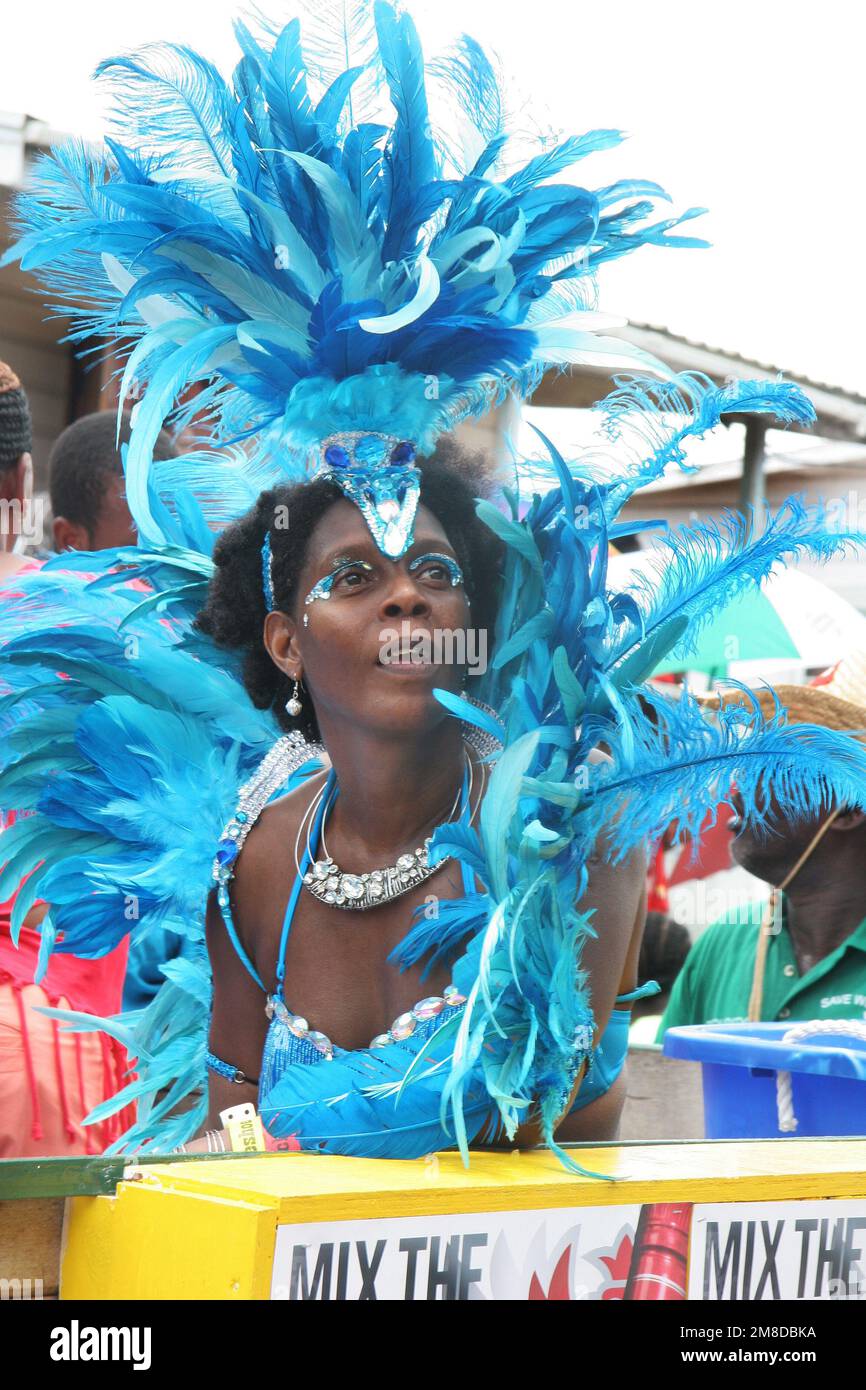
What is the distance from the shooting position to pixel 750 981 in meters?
3.75

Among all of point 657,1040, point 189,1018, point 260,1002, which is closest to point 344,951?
point 260,1002

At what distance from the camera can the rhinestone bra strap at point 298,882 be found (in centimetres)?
203

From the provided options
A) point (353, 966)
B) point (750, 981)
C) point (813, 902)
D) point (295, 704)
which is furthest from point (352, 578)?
point (750, 981)

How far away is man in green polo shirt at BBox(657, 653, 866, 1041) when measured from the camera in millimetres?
3338

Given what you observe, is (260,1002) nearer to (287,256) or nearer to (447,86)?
(287,256)

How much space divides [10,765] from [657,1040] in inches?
93.3

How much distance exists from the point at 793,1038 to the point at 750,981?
3.60 ft

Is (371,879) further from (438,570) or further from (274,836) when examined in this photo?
(438,570)

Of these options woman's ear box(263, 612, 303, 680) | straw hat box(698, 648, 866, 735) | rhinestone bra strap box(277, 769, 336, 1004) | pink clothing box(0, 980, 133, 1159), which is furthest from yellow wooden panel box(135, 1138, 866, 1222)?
straw hat box(698, 648, 866, 735)

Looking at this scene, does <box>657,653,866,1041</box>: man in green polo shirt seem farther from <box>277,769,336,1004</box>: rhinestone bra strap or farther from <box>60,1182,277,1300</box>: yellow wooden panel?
<box>60,1182,277,1300</box>: yellow wooden panel

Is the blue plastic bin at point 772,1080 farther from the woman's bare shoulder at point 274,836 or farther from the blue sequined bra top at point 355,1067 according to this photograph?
the woman's bare shoulder at point 274,836

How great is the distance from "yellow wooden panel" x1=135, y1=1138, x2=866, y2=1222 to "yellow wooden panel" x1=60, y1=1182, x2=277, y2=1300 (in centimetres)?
2
